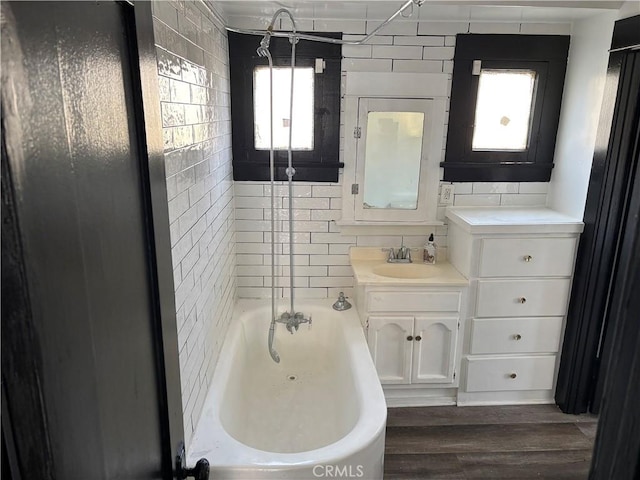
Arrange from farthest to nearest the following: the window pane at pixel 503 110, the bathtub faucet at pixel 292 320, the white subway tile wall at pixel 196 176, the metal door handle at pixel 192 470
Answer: the bathtub faucet at pixel 292 320
the window pane at pixel 503 110
the white subway tile wall at pixel 196 176
the metal door handle at pixel 192 470

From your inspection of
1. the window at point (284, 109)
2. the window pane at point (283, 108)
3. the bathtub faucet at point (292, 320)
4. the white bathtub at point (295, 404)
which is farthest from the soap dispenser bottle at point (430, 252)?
the window pane at point (283, 108)

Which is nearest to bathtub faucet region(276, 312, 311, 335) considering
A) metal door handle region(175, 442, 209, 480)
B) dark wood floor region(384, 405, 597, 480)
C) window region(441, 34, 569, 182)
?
dark wood floor region(384, 405, 597, 480)

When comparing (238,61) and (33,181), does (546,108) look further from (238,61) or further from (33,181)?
(33,181)

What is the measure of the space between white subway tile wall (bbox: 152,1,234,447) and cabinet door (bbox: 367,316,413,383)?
888mm

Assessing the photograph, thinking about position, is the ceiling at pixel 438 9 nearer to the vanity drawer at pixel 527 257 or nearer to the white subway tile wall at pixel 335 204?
the white subway tile wall at pixel 335 204

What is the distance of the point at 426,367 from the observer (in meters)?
2.77

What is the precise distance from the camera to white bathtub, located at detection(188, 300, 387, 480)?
1.64 metres

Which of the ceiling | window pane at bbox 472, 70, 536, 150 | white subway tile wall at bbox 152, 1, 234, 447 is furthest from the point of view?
window pane at bbox 472, 70, 536, 150

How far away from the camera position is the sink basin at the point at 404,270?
290 cm

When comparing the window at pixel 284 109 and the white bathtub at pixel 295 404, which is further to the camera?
the window at pixel 284 109

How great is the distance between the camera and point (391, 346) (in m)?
2.74

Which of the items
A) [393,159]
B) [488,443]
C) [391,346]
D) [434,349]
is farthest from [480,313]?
[393,159]

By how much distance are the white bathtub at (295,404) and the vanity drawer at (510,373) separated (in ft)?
2.59

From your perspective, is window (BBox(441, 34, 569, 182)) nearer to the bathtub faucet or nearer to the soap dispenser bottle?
the soap dispenser bottle
